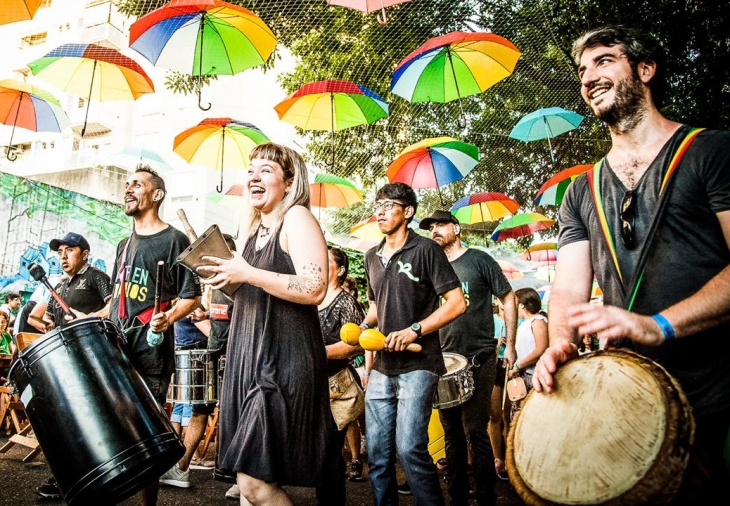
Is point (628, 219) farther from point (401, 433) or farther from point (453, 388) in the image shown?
point (453, 388)

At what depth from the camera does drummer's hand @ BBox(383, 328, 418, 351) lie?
328 cm

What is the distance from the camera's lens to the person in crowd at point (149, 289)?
11.4 ft

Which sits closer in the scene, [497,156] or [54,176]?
A: [497,156]

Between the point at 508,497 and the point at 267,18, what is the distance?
25.3 feet

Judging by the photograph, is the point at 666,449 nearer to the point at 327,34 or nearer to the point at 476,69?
the point at 476,69

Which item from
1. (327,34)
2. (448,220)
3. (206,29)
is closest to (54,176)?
(327,34)

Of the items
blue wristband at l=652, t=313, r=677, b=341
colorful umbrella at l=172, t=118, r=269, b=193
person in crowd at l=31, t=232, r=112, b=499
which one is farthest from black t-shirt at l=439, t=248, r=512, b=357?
colorful umbrella at l=172, t=118, r=269, b=193

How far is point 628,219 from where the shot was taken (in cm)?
183

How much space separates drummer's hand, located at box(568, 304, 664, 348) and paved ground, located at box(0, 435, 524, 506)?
143 inches

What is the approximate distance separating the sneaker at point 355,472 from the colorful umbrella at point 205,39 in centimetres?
482

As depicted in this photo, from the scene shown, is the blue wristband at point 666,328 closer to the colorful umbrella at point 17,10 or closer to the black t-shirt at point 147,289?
the black t-shirt at point 147,289

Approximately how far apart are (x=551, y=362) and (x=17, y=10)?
18.5 feet

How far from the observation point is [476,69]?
23.4 feet

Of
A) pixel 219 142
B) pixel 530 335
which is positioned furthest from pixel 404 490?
pixel 219 142
